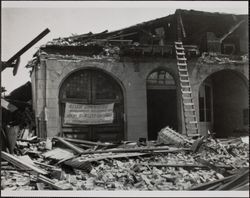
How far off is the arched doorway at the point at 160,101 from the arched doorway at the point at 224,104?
136 cm

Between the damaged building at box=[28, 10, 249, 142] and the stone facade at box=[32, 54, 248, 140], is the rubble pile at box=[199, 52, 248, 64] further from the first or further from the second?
the stone facade at box=[32, 54, 248, 140]

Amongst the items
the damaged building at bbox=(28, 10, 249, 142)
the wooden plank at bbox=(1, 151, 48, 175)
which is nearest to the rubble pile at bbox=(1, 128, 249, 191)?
the wooden plank at bbox=(1, 151, 48, 175)

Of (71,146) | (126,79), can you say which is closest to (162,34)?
(126,79)

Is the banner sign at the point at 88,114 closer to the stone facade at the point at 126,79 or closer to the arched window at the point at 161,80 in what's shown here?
the stone facade at the point at 126,79

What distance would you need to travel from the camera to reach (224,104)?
15.8m

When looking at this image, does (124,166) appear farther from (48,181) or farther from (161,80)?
(161,80)

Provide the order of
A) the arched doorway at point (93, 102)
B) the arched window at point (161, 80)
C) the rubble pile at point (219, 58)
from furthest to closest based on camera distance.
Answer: the rubble pile at point (219, 58), the arched window at point (161, 80), the arched doorway at point (93, 102)

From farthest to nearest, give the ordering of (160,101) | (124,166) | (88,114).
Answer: (160,101)
(88,114)
(124,166)

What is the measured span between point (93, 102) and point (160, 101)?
4.04 meters

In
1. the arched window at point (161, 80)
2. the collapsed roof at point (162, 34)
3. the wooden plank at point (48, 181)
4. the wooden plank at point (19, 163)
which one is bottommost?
the wooden plank at point (48, 181)

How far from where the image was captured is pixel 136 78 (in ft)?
45.1

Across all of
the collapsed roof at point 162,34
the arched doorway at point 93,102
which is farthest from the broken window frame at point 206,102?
the arched doorway at point 93,102

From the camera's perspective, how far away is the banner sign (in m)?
12.9

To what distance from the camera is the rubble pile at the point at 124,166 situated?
698 centimetres
